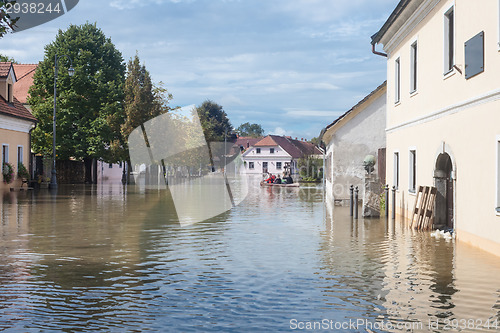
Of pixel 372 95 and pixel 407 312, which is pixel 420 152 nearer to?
pixel 372 95

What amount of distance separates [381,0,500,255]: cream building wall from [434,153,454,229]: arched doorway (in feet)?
0.64

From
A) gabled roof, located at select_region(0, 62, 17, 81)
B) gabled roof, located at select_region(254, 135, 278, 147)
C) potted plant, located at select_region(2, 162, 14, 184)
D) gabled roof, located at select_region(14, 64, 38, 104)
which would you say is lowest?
potted plant, located at select_region(2, 162, 14, 184)

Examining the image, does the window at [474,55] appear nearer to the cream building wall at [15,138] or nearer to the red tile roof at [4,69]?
the cream building wall at [15,138]

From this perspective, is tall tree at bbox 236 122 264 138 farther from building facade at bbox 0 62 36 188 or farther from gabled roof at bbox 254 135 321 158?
building facade at bbox 0 62 36 188

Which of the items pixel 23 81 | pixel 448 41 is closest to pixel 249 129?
pixel 23 81

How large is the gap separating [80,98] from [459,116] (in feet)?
129

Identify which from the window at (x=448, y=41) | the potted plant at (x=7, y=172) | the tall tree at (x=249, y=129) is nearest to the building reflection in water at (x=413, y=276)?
the window at (x=448, y=41)

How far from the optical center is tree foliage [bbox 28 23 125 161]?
1860 inches

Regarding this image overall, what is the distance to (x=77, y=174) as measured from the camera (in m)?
50.1

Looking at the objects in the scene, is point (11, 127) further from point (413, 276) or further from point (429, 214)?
point (413, 276)

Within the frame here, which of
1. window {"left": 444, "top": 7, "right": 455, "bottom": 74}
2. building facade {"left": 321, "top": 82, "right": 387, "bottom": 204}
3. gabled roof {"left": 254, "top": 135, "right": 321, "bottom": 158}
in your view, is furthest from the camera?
gabled roof {"left": 254, "top": 135, "right": 321, "bottom": 158}

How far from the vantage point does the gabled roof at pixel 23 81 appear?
57500 millimetres

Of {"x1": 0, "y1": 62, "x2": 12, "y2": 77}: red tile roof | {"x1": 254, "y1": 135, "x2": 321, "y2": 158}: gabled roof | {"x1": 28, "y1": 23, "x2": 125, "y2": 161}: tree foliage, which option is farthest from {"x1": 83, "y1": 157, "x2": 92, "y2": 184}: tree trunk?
{"x1": 254, "y1": 135, "x2": 321, "y2": 158}: gabled roof

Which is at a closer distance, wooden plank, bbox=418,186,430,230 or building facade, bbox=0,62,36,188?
wooden plank, bbox=418,186,430,230
